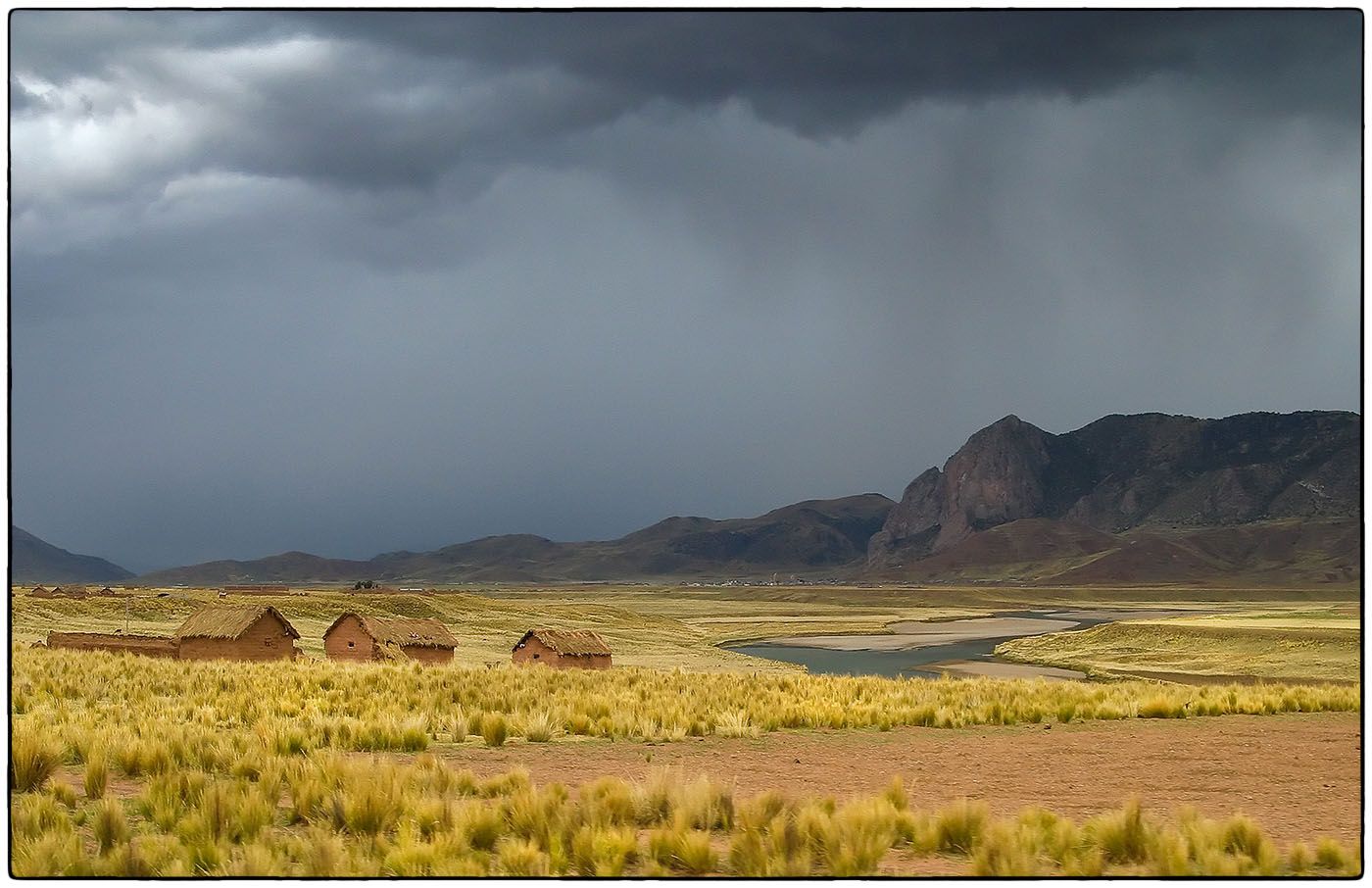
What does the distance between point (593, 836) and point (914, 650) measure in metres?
62.6

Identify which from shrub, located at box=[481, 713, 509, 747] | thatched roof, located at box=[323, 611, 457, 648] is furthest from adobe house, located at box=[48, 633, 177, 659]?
shrub, located at box=[481, 713, 509, 747]

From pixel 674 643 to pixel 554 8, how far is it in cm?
5989

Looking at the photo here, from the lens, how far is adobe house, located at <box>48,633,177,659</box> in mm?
31250

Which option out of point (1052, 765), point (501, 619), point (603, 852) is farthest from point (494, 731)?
point (501, 619)

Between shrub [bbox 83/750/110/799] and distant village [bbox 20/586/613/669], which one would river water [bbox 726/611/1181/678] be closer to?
distant village [bbox 20/586/613/669]

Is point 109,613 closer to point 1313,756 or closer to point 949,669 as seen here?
point 949,669

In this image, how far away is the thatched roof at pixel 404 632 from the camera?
35031 mm

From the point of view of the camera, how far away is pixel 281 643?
32.8 meters

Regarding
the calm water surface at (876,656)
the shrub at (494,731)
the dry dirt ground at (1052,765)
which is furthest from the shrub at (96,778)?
the calm water surface at (876,656)

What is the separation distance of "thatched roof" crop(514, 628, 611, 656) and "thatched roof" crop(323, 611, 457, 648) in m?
3.49

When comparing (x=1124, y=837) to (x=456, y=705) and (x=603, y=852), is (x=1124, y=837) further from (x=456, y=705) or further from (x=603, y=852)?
(x=456, y=705)

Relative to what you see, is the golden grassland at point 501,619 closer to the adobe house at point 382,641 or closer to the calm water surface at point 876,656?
the calm water surface at point 876,656

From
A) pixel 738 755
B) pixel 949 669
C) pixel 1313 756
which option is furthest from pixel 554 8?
pixel 949 669

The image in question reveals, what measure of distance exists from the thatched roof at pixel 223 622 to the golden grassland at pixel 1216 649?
33.0m
